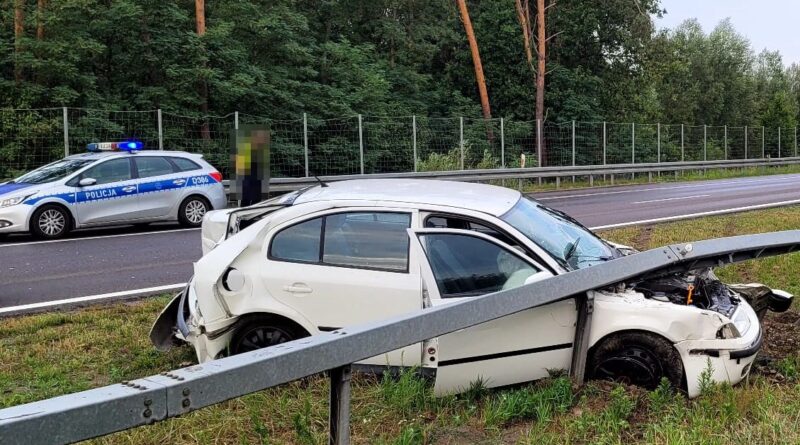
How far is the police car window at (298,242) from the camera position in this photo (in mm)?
4781

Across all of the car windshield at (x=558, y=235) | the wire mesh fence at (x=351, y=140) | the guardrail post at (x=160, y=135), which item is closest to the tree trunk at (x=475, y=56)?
the wire mesh fence at (x=351, y=140)

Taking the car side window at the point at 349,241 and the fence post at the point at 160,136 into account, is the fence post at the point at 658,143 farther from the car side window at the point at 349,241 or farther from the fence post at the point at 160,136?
the car side window at the point at 349,241

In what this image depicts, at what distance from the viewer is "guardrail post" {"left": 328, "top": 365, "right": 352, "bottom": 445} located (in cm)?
296

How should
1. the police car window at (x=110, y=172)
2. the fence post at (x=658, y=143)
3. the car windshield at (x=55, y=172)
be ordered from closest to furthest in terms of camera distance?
the car windshield at (x=55, y=172) < the police car window at (x=110, y=172) < the fence post at (x=658, y=143)

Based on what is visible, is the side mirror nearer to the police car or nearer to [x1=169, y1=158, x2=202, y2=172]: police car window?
the police car

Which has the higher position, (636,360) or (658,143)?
(658,143)

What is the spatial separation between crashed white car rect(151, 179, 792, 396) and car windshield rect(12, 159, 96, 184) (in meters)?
8.58

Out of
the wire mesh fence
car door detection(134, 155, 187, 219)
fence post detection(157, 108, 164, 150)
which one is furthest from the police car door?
fence post detection(157, 108, 164, 150)

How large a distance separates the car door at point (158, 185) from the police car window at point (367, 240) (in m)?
9.26

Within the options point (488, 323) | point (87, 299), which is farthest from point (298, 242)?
point (87, 299)

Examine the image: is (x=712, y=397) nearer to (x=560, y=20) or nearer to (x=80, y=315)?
(x=80, y=315)

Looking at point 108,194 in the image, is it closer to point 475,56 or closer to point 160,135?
point 160,135

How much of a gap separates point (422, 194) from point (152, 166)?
9.62m

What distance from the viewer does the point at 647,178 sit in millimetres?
29484
